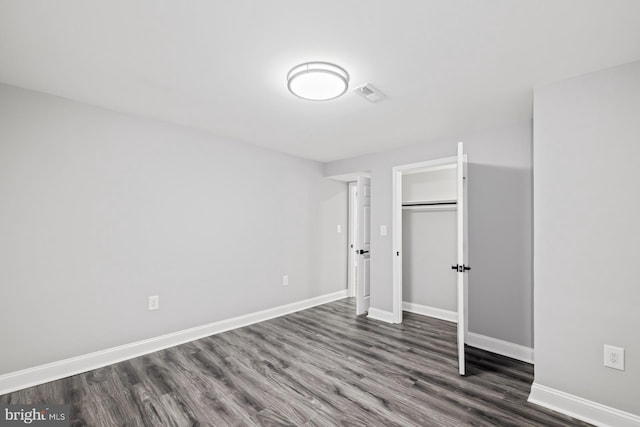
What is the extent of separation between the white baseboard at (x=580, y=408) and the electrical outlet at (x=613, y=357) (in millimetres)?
289

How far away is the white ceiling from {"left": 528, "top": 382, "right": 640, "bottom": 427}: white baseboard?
235 cm

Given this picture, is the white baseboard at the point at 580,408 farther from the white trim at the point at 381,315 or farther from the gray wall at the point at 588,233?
the white trim at the point at 381,315

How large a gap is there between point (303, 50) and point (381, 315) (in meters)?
3.56

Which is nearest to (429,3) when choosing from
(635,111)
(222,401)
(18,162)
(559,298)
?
(635,111)

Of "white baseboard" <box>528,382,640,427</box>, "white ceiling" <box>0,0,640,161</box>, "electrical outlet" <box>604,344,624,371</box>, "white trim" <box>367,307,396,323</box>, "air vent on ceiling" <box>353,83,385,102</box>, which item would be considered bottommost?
"white trim" <box>367,307,396,323</box>

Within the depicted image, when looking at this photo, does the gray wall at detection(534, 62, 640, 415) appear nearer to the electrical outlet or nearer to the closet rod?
the electrical outlet

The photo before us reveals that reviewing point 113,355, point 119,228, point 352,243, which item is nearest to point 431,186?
point 352,243

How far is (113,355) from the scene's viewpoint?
8.84ft

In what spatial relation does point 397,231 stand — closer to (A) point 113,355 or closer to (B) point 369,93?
(B) point 369,93

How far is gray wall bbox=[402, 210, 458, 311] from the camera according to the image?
4082 millimetres

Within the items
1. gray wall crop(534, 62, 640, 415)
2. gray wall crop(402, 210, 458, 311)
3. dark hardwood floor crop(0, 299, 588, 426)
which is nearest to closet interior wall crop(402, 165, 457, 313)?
gray wall crop(402, 210, 458, 311)

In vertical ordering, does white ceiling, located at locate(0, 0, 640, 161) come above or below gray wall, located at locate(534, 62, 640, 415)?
above

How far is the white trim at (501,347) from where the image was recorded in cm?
283
